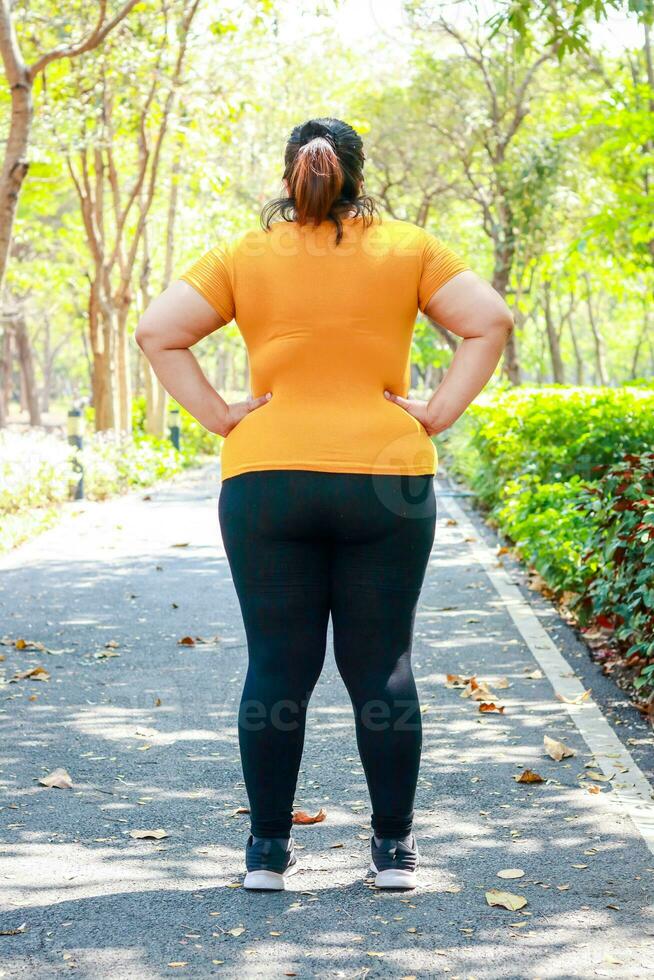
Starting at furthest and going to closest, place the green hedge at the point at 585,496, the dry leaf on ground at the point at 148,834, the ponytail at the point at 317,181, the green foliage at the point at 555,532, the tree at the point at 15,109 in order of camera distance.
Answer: the tree at the point at 15,109 → the green foliage at the point at 555,532 → the green hedge at the point at 585,496 → the dry leaf on ground at the point at 148,834 → the ponytail at the point at 317,181

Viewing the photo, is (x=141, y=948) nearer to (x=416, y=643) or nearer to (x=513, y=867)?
(x=513, y=867)

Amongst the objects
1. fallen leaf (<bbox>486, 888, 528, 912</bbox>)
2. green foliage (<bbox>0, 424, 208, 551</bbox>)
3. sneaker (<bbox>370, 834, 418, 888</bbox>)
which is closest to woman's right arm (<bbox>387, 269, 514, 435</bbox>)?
sneaker (<bbox>370, 834, 418, 888</bbox>)

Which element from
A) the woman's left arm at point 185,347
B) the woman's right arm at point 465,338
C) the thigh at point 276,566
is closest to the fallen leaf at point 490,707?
the thigh at point 276,566

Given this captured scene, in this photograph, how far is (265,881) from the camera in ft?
12.2

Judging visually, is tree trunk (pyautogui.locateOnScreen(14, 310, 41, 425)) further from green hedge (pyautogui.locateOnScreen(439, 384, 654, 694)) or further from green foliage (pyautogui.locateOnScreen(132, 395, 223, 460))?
green hedge (pyautogui.locateOnScreen(439, 384, 654, 694))

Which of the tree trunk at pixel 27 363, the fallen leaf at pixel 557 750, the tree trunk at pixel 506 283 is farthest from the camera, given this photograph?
the tree trunk at pixel 27 363

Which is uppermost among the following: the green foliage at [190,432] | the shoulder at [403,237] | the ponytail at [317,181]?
the ponytail at [317,181]

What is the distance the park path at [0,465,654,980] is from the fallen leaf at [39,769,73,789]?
0.11ft

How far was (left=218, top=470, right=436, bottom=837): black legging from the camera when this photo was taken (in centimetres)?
352

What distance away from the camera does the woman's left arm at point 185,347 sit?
11.6ft

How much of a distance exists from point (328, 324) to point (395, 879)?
5.17 feet

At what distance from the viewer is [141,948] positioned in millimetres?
3346

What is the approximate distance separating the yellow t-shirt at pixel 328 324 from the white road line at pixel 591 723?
1.69 metres

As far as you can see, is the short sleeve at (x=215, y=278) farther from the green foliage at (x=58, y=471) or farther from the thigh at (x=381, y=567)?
the green foliage at (x=58, y=471)
